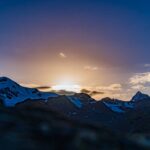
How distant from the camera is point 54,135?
4.25 metres

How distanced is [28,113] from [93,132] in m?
0.80

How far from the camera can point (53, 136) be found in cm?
424

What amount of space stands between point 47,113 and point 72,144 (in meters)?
0.61

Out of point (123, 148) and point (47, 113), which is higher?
point (47, 113)

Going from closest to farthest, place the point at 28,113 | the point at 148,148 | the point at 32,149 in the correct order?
the point at 32,149
the point at 148,148
the point at 28,113

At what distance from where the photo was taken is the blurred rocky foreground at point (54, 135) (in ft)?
13.2

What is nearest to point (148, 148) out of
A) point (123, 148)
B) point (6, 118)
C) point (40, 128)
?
point (123, 148)

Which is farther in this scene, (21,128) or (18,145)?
(21,128)

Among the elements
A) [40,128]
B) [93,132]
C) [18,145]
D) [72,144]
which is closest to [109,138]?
[93,132]

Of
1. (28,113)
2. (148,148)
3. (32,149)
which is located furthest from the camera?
(28,113)

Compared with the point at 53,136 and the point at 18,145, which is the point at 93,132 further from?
the point at 18,145

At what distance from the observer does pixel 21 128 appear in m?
4.17

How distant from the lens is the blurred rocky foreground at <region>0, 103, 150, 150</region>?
4.02 metres

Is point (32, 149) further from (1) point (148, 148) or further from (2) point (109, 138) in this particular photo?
(1) point (148, 148)
